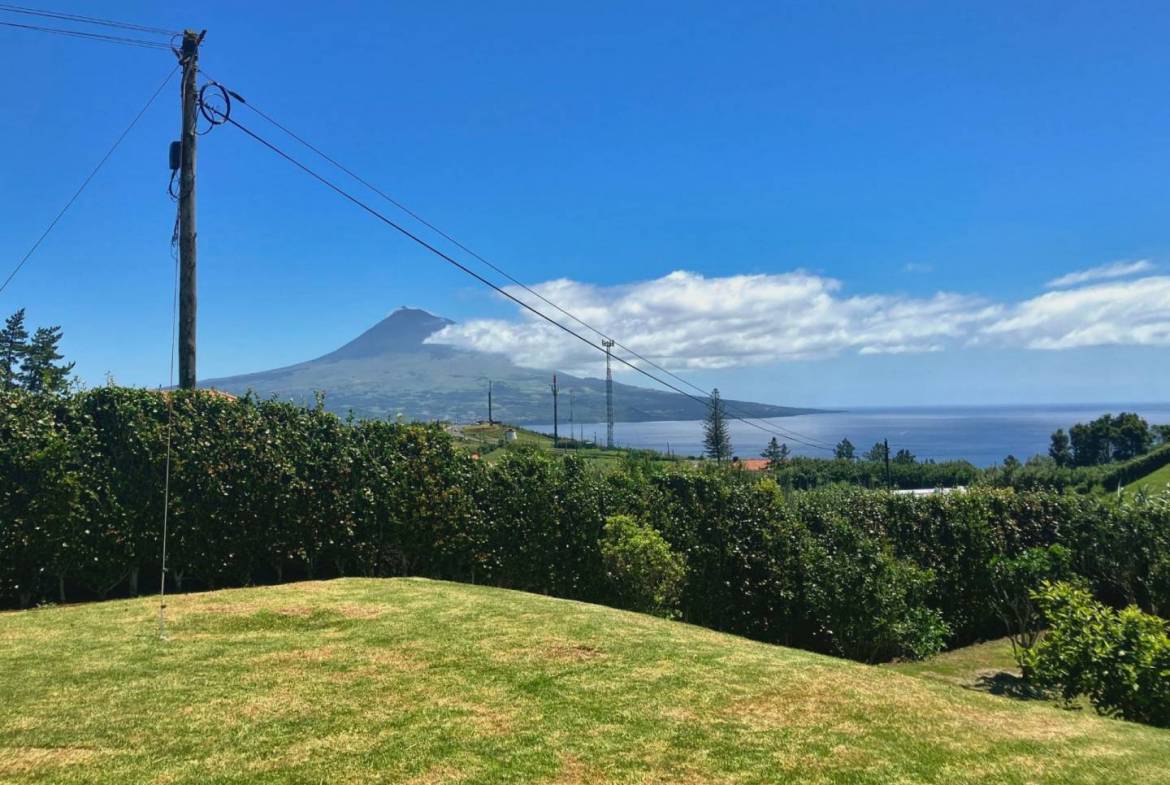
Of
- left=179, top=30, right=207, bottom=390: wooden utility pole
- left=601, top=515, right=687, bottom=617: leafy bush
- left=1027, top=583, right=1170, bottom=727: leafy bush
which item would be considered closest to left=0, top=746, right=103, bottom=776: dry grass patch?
left=179, top=30, right=207, bottom=390: wooden utility pole

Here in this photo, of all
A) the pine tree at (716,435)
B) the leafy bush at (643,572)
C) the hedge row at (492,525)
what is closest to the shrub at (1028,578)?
the hedge row at (492,525)

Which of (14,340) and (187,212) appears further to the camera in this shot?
(14,340)

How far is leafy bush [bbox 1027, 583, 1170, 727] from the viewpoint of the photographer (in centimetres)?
814

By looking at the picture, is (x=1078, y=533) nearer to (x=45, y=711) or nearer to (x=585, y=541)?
(x=585, y=541)

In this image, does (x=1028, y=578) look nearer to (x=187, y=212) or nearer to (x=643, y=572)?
(x=643, y=572)

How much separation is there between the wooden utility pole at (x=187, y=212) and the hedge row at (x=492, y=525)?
0.73 m

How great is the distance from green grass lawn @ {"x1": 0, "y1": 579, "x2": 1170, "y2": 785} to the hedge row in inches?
80.9

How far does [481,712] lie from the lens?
18.5 feet

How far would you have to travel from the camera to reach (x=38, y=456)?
9.57 meters

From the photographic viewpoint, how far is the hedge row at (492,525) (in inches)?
395

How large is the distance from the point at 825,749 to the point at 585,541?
8.60m

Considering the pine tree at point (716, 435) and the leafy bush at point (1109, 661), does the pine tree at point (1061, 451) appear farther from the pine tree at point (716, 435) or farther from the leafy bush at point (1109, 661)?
the leafy bush at point (1109, 661)

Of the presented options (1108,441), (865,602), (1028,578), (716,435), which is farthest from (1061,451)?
(865,602)

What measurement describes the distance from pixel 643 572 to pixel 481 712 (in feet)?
23.5
